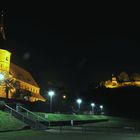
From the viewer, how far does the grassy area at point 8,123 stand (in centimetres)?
3341

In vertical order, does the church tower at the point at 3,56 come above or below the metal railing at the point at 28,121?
above

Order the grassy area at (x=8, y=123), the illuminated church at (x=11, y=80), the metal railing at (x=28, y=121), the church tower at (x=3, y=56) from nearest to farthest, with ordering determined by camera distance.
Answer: the grassy area at (x=8, y=123) → the metal railing at (x=28, y=121) → the illuminated church at (x=11, y=80) → the church tower at (x=3, y=56)

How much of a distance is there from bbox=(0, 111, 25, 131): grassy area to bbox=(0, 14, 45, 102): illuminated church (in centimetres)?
3151

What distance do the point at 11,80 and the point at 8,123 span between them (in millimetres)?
65966

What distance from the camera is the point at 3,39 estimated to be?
116 meters

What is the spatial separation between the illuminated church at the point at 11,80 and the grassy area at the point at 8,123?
3151cm

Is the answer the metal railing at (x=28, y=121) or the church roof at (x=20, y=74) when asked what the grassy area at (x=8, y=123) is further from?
the church roof at (x=20, y=74)

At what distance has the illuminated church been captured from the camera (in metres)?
98.3

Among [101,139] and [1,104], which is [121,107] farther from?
[101,139]

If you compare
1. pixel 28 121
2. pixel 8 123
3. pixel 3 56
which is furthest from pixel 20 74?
pixel 8 123

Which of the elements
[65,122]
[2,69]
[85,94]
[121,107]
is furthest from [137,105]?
[65,122]

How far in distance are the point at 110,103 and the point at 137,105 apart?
1503 cm

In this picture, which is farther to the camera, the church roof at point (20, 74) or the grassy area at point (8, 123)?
the church roof at point (20, 74)

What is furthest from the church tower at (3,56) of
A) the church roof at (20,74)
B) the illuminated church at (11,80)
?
the church roof at (20,74)
